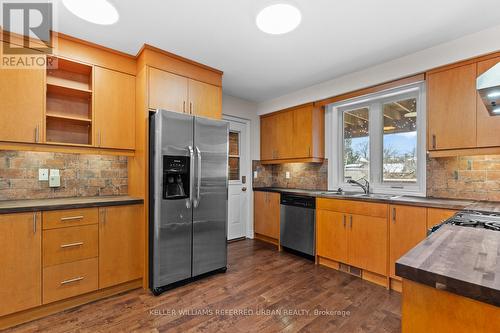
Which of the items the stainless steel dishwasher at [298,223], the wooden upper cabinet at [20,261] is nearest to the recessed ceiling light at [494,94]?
the stainless steel dishwasher at [298,223]

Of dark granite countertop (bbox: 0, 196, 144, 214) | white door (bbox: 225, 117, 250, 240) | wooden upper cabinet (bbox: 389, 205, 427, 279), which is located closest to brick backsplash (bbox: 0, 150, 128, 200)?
dark granite countertop (bbox: 0, 196, 144, 214)

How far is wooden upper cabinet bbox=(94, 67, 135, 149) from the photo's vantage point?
2.54 m

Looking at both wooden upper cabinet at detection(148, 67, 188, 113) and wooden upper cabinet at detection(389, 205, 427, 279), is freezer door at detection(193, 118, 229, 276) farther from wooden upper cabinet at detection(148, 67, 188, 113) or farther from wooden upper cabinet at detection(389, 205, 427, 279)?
wooden upper cabinet at detection(389, 205, 427, 279)

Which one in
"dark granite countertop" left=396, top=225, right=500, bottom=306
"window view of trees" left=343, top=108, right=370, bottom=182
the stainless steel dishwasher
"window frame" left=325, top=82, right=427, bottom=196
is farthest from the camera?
"window view of trees" left=343, top=108, right=370, bottom=182

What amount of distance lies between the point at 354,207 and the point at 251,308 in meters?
1.59

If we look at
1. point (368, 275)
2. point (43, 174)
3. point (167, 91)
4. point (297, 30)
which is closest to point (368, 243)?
point (368, 275)

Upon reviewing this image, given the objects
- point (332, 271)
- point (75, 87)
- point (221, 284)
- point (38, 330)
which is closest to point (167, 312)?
point (221, 284)

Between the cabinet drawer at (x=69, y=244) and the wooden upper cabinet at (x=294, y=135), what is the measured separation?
283 cm

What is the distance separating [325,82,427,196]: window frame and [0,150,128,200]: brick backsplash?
115 inches

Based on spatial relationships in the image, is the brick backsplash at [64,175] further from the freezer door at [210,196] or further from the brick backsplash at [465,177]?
the brick backsplash at [465,177]

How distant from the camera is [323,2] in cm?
184

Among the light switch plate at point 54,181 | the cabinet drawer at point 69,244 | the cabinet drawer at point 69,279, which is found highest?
the light switch plate at point 54,181

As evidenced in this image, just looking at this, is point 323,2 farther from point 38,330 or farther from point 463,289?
point 38,330

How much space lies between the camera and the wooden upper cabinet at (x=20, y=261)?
189 cm
